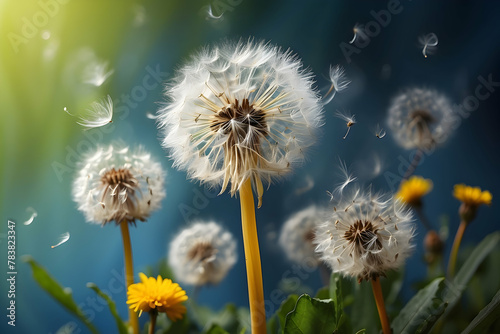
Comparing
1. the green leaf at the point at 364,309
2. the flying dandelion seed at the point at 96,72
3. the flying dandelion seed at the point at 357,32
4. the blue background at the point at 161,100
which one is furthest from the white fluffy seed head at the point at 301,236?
the flying dandelion seed at the point at 96,72

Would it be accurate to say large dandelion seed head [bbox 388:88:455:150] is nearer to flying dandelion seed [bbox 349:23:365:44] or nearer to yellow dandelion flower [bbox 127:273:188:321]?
flying dandelion seed [bbox 349:23:365:44]

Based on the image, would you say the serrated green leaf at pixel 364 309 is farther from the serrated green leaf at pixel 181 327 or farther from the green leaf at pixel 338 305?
the serrated green leaf at pixel 181 327

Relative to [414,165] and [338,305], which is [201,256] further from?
[414,165]

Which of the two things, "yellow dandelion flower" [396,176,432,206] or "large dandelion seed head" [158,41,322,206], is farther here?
"yellow dandelion flower" [396,176,432,206]

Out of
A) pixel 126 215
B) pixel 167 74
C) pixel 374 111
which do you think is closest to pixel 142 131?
pixel 167 74

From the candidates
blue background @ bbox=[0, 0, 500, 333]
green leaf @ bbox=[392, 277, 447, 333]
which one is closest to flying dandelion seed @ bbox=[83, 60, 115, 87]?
blue background @ bbox=[0, 0, 500, 333]

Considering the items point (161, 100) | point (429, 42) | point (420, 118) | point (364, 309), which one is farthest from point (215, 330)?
point (429, 42)

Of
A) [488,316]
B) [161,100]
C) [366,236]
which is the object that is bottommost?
[488,316]
